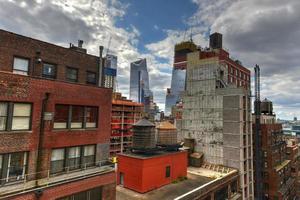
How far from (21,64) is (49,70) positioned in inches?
105

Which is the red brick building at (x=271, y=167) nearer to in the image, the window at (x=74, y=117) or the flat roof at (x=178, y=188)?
the flat roof at (x=178, y=188)

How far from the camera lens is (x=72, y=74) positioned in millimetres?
23781

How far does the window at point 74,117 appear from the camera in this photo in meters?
19.2

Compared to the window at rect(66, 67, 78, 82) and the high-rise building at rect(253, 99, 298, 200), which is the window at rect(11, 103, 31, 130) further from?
the high-rise building at rect(253, 99, 298, 200)

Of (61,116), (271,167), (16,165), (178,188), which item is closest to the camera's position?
(16,165)

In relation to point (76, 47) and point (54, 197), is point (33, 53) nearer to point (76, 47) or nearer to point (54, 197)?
point (76, 47)

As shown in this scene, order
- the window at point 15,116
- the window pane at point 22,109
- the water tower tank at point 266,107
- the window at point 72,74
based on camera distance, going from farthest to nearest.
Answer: the water tower tank at point 266,107 < the window at point 72,74 < the window pane at point 22,109 < the window at point 15,116

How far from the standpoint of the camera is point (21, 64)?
1959cm

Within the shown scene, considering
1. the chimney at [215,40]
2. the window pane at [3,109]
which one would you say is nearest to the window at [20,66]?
the window pane at [3,109]

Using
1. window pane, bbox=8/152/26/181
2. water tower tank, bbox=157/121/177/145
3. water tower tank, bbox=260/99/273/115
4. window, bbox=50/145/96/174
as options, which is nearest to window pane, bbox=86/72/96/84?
window, bbox=50/145/96/174

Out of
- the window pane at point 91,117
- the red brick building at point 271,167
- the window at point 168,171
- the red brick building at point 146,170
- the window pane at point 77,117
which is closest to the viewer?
the window pane at point 77,117

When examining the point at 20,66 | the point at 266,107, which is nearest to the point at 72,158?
the point at 20,66

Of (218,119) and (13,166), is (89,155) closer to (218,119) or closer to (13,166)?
(13,166)

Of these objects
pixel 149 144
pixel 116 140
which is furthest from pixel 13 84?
pixel 116 140
